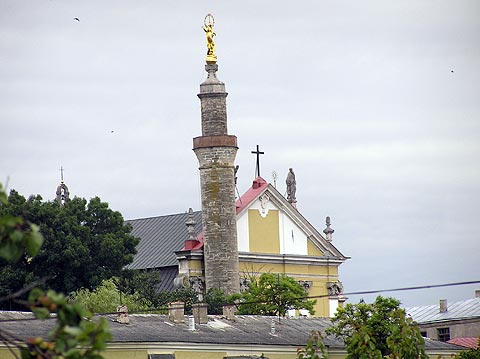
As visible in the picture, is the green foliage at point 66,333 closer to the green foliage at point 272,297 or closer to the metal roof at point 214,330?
the metal roof at point 214,330

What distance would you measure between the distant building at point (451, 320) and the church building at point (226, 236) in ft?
15.3

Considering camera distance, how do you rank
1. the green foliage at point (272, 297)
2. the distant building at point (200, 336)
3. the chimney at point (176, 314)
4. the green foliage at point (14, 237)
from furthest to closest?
the green foliage at point (272, 297)
the chimney at point (176, 314)
the distant building at point (200, 336)
the green foliage at point (14, 237)

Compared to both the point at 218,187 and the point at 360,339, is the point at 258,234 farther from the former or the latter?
the point at 360,339

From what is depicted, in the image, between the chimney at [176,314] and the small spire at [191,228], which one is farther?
Answer: the small spire at [191,228]

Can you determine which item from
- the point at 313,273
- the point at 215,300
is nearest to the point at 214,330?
the point at 215,300

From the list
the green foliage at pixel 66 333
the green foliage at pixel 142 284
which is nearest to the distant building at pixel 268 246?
the green foliage at pixel 142 284


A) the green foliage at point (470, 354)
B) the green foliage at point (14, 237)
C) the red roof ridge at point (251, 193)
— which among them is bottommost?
the green foliage at point (14, 237)

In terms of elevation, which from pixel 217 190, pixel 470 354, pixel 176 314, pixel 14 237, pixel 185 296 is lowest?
pixel 14 237

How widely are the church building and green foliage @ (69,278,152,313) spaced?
9.25 ft

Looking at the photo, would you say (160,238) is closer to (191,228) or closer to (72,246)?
(191,228)

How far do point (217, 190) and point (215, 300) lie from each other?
6.42 m

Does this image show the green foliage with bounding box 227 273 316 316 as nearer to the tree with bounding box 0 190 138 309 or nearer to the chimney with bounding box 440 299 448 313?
the tree with bounding box 0 190 138 309

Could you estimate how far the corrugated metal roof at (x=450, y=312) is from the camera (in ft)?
270

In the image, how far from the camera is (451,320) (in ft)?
269
